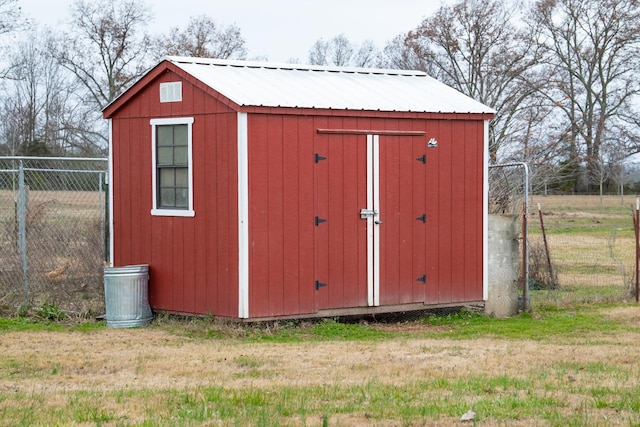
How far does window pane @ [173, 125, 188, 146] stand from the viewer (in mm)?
13099

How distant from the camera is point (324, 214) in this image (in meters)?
13.0

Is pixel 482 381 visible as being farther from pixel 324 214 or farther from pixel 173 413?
pixel 324 214

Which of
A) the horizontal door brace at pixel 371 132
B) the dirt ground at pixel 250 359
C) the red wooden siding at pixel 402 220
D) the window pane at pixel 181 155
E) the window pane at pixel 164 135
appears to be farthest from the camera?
the red wooden siding at pixel 402 220

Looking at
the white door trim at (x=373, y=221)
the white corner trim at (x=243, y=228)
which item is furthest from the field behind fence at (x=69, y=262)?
the white door trim at (x=373, y=221)

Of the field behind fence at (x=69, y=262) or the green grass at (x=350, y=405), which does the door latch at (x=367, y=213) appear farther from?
the green grass at (x=350, y=405)

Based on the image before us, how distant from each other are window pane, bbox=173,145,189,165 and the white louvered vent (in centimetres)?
60

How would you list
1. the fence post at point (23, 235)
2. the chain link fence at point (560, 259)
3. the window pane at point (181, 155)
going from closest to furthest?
the window pane at point (181, 155) < the fence post at point (23, 235) < the chain link fence at point (560, 259)

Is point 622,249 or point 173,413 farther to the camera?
point 622,249

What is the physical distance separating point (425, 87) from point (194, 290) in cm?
457

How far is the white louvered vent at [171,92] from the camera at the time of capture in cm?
1313

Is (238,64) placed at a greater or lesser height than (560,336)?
greater

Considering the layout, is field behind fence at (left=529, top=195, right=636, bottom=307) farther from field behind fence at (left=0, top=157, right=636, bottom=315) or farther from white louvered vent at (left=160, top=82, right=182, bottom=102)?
white louvered vent at (left=160, top=82, right=182, bottom=102)

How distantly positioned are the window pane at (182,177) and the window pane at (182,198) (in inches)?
2.5

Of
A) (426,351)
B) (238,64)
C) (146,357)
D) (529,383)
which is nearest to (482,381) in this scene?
(529,383)
